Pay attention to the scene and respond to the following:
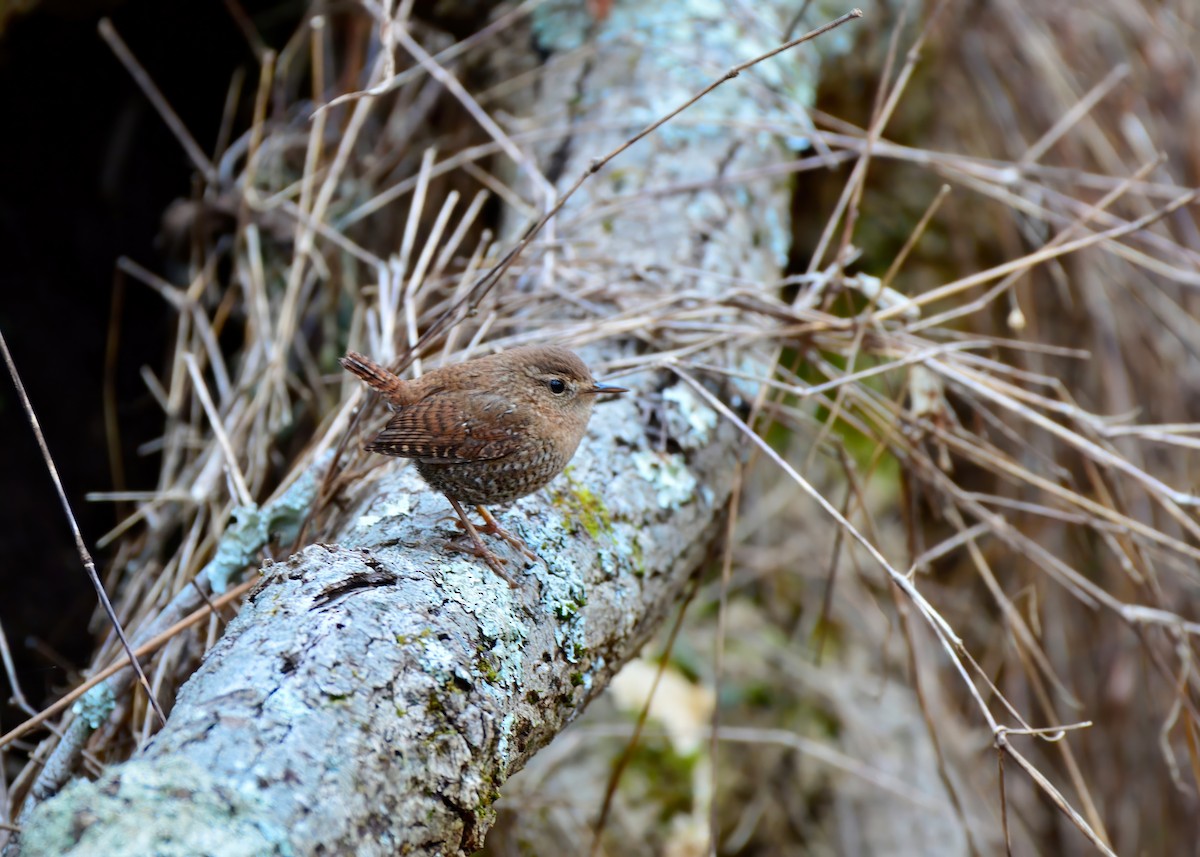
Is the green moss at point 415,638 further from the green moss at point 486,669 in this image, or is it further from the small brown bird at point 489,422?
the small brown bird at point 489,422

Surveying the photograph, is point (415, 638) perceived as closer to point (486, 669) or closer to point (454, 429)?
point (486, 669)

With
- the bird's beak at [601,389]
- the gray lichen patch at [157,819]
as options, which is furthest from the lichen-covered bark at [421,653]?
the bird's beak at [601,389]

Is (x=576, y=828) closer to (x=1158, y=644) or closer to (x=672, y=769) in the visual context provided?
(x=672, y=769)

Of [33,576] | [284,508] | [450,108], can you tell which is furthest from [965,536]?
[33,576]

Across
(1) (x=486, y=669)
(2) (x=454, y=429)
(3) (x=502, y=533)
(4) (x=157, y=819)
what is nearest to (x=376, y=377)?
(2) (x=454, y=429)

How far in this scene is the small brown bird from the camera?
2084 millimetres

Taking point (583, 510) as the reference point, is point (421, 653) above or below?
above

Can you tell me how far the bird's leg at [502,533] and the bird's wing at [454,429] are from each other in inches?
4.9

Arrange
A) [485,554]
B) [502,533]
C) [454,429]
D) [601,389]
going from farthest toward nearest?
[601,389], [454,429], [502,533], [485,554]

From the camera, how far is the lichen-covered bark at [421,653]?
1.18 metres

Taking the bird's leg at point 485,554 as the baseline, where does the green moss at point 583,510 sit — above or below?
below

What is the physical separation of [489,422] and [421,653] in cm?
77

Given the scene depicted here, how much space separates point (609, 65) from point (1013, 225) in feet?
6.38

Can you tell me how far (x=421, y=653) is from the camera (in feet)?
4.86
